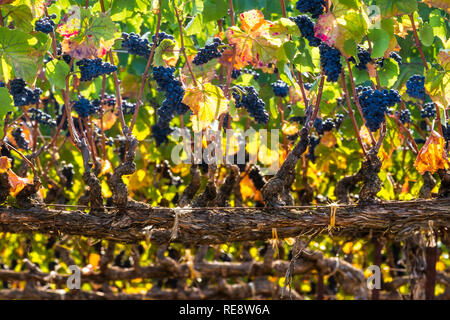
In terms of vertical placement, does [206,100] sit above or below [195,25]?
below

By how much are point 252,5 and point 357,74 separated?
0.92 m

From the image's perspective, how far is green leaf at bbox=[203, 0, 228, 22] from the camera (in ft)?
9.11

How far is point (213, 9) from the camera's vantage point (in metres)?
2.79

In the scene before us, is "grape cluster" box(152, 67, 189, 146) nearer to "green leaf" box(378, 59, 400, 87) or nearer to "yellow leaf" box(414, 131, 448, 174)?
"green leaf" box(378, 59, 400, 87)

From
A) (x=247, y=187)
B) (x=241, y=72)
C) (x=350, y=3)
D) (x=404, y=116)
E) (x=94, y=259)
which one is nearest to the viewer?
(x=350, y=3)

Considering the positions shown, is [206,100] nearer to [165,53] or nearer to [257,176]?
[165,53]

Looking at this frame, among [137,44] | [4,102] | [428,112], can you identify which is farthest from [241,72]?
[4,102]

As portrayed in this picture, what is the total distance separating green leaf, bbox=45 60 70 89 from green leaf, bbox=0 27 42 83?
0.05m

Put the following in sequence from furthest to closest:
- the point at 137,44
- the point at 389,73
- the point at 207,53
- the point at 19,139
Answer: the point at 19,139 → the point at 137,44 → the point at 389,73 → the point at 207,53

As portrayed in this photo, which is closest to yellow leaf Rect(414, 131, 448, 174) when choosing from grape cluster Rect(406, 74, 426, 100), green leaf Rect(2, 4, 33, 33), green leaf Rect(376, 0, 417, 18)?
grape cluster Rect(406, 74, 426, 100)

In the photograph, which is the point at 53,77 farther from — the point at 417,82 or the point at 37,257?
the point at 37,257

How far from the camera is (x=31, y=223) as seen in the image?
2.83 m

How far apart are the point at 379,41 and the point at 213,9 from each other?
79 cm
